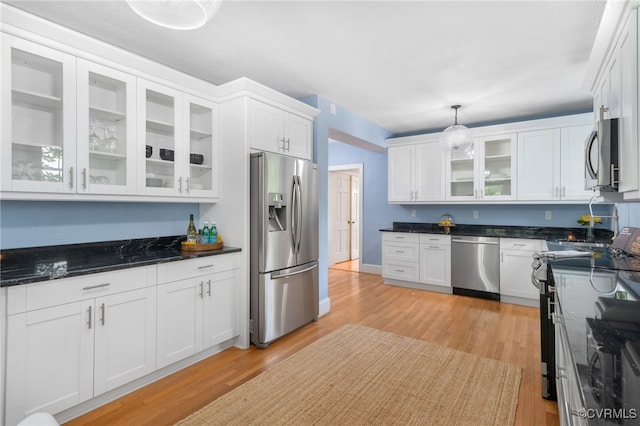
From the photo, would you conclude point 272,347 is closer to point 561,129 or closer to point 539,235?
point 539,235

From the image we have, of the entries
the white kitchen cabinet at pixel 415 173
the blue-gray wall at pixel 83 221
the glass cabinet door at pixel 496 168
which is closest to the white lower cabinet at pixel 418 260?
the white kitchen cabinet at pixel 415 173

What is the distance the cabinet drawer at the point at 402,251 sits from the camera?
4992 millimetres

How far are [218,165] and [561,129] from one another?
4.37 meters

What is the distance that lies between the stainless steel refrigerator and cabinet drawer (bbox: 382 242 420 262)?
2110mm

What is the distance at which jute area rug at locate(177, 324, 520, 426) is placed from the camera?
77.4 inches

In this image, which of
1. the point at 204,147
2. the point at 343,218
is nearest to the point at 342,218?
the point at 343,218

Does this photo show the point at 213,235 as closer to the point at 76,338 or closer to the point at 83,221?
the point at 83,221

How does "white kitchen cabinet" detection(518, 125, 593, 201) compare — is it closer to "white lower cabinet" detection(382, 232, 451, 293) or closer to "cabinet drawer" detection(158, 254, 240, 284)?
"white lower cabinet" detection(382, 232, 451, 293)

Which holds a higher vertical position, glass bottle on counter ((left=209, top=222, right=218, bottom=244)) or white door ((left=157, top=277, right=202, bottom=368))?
glass bottle on counter ((left=209, top=222, right=218, bottom=244))

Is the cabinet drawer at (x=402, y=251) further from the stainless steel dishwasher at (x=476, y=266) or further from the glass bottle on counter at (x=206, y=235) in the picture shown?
the glass bottle on counter at (x=206, y=235)

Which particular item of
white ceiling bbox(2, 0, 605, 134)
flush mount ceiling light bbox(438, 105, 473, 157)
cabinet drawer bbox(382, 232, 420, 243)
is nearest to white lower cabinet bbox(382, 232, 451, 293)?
cabinet drawer bbox(382, 232, 420, 243)

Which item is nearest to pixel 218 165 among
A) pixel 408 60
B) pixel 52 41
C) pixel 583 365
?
pixel 52 41

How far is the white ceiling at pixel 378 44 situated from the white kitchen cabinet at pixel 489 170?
2.83 ft

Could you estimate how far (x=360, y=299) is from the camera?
4.48 meters
